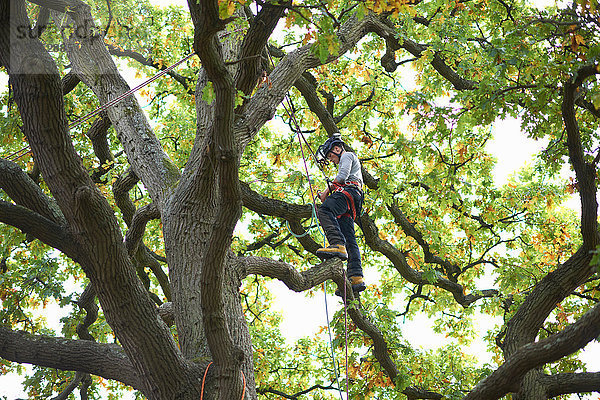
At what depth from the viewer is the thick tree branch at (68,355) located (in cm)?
407

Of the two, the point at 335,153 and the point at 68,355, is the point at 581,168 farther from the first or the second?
the point at 68,355

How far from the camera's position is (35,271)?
7375 millimetres

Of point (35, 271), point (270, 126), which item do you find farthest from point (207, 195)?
point (270, 126)

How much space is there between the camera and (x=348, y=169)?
6.35 meters

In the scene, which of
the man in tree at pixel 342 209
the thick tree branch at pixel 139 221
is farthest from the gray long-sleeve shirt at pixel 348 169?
the thick tree branch at pixel 139 221

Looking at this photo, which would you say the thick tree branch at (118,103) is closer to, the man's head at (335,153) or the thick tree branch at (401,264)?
the man's head at (335,153)

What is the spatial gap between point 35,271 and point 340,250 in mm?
4179

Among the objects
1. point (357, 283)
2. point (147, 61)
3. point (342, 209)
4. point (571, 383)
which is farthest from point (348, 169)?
point (147, 61)

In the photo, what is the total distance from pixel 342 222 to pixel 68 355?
346 centimetres

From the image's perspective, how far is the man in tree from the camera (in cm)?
609

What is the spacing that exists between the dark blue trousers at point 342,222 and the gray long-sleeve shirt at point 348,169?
0.52ft

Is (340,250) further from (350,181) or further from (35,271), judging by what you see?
(35,271)

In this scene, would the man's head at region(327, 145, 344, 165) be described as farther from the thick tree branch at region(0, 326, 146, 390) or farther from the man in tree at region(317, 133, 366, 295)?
the thick tree branch at region(0, 326, 146, 390)

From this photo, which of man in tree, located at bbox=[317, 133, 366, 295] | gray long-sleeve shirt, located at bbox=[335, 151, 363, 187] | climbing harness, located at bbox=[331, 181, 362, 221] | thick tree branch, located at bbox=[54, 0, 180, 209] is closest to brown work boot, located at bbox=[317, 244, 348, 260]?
man in tree, located at bbox=[317, 133, 366, 295]
